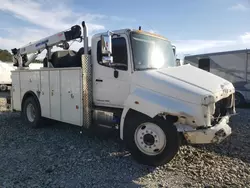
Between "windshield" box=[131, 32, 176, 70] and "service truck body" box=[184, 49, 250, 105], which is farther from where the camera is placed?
"service truck body" box=[184, 49, 250, 105]

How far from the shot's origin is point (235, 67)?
41.5 feet

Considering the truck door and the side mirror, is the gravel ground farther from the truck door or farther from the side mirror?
the side mirror

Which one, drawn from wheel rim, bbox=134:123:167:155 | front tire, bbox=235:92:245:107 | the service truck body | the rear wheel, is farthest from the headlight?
the rear wheel

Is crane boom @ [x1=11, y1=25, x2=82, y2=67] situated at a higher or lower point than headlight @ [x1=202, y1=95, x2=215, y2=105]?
higher

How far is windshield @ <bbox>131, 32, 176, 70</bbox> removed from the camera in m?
5.11

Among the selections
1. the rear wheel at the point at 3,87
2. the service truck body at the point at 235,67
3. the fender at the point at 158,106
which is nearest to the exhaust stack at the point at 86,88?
the fender at the point at 158,106

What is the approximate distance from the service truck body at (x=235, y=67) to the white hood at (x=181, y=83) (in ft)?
25.8

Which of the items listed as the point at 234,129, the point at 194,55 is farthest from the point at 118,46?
Result: the point at 194,55

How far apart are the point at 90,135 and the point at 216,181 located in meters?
3.63

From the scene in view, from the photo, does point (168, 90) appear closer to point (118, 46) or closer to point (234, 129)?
point (118, 46)

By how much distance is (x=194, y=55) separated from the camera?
14438 mm

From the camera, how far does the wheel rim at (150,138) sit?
180 inches

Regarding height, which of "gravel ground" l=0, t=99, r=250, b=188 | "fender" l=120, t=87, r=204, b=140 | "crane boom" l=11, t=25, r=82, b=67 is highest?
"crane boom" l=11, t=25, r=82, b=67

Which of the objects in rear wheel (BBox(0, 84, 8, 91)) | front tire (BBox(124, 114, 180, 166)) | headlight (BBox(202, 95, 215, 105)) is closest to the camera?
headlight (BBox(202, 95, 215, 105))
